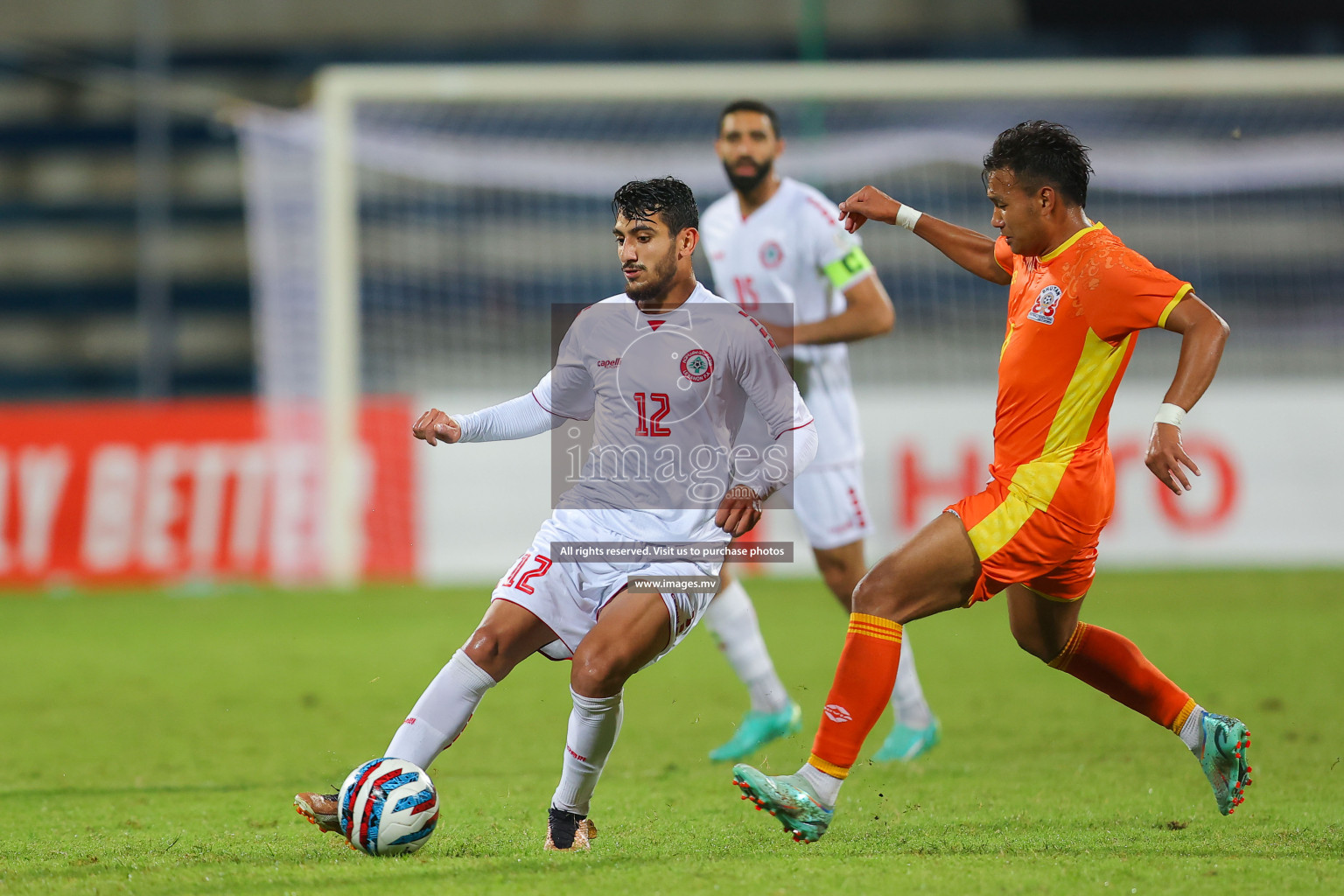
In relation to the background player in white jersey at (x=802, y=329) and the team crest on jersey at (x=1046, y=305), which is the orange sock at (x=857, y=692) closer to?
the team crest on jersey at (x=1046, y=305)

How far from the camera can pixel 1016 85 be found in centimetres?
1166

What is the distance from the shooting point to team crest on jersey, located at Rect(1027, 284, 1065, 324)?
418 centimetres

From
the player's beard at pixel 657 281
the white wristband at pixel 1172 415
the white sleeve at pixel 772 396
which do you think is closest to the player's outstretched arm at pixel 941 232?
the white sleeve at pixel 772 396

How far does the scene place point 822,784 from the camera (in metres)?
4.05

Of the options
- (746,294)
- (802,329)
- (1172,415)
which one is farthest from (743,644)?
(1172,415)

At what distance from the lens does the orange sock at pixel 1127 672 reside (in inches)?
179

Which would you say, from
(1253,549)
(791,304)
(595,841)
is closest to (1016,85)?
(1253,549)

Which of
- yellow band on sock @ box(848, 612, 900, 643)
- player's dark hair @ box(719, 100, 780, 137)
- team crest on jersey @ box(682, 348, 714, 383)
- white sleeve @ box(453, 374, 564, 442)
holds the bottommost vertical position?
yellow band on sock @ box(848, 612, 900, 643)

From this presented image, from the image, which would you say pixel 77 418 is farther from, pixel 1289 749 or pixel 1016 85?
pixel 1289 749

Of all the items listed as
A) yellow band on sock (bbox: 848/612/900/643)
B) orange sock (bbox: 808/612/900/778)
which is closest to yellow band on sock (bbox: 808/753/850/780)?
orange sock (bbox: 808/612/900/778)

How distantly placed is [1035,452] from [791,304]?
2.18 metres

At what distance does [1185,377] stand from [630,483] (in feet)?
5.19

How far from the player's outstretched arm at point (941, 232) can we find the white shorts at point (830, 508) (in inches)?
59.4

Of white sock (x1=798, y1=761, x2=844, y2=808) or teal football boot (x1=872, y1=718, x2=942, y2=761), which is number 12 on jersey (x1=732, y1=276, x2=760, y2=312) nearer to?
teal football boot (x1=872, y1=718, x2=942, y2=761)
